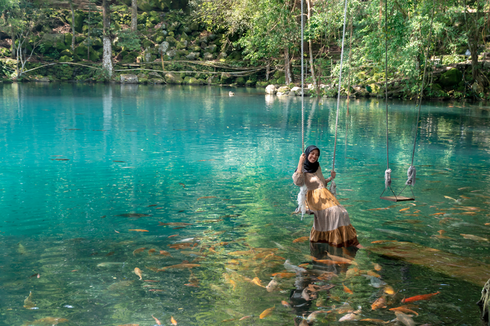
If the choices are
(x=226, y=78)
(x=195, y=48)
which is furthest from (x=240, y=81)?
(x=195, y=48)

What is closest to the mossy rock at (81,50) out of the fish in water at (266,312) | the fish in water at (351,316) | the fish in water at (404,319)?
the fish in water at (266,312)

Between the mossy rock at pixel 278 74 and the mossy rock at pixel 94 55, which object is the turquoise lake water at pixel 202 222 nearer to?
the mossy rock at pixel 278 74

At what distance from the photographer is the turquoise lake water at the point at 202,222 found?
15.1 feet

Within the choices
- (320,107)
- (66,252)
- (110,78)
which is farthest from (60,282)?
(110,78)

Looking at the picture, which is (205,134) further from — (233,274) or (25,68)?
(25,68)

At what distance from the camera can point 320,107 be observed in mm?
27141

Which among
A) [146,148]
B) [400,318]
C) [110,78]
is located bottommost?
[400,318]

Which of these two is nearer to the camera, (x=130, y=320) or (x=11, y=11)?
(x=130, y=320)

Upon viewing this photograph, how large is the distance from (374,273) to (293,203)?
3.08 m

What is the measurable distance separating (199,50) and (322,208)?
4374 cm

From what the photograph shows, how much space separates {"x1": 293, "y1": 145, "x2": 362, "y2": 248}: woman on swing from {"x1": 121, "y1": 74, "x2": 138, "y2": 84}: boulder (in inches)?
1564

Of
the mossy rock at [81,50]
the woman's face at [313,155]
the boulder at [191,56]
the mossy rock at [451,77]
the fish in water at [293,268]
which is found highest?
the mossy rock at [81,50]

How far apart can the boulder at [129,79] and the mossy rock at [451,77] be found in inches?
1065

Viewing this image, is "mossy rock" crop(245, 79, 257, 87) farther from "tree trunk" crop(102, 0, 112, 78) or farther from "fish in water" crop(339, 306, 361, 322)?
"fish in water" crop(339, 306, 361, 322)
